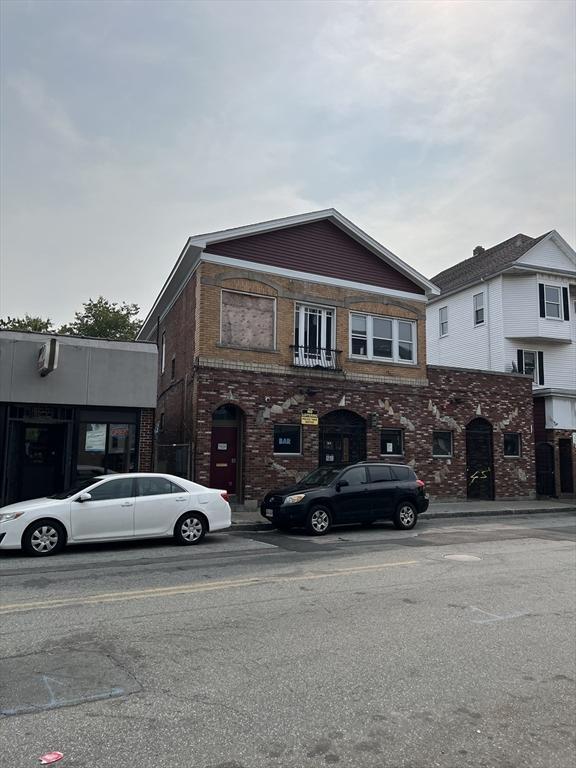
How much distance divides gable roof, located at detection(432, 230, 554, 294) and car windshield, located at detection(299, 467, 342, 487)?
1755 centimetres

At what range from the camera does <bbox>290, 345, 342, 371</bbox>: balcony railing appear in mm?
18812

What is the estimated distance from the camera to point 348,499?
44.5 ft

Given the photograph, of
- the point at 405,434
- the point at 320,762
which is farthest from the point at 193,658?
the point at 405,434

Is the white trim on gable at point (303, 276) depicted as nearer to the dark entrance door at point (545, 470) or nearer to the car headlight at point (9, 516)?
the dark entrance door at point (545, 470)

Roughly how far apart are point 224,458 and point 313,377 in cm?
387

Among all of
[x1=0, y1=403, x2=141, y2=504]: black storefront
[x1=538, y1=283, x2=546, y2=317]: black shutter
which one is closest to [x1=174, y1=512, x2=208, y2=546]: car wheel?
[x1=0, y1=403, x2=141, y2=504]: black storefront

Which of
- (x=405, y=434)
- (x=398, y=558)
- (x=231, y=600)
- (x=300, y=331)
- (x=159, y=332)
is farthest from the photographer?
(x=159, y=332)

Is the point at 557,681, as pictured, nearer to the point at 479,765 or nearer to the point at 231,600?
the point at 479,765

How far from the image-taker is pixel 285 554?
10.5 metres

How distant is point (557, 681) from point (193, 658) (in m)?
3.01

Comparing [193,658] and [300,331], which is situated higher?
[300,331]

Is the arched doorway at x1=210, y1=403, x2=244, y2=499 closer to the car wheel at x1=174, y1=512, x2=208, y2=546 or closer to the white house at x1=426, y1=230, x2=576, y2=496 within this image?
the car wheel at x1=174, y1=512, x2=208, y2=546

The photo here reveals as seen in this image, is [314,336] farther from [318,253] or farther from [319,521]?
[319,521]

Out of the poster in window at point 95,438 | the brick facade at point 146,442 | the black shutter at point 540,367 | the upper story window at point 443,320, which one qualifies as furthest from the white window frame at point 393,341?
the upper story window at point 443,320
